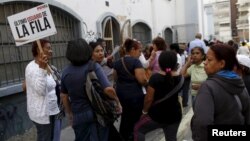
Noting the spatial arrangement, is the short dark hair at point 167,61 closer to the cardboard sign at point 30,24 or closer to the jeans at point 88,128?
the jeans at point 88,128

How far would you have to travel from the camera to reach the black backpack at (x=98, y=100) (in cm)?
343

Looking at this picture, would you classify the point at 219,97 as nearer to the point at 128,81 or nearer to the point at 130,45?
the point at 128,81

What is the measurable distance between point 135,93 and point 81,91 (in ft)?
4.19

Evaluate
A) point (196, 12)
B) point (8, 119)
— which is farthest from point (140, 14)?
point (8, 119)

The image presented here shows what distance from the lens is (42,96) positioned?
390cm

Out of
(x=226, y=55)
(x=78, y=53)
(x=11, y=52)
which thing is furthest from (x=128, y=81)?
(x=11, y=52)

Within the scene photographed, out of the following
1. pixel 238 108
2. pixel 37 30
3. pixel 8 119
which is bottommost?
pixel 8 119

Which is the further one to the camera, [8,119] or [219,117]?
[8,119]

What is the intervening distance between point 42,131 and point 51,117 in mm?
189

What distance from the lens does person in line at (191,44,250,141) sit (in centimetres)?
253

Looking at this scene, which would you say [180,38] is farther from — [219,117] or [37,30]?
[219,117]

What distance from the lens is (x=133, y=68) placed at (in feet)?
14.8

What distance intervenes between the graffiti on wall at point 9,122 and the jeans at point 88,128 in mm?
2666

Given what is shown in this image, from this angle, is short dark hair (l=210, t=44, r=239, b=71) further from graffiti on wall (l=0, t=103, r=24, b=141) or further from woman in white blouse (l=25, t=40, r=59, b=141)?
graffiti on wall (l=0, t=103, r=24, b=141)
